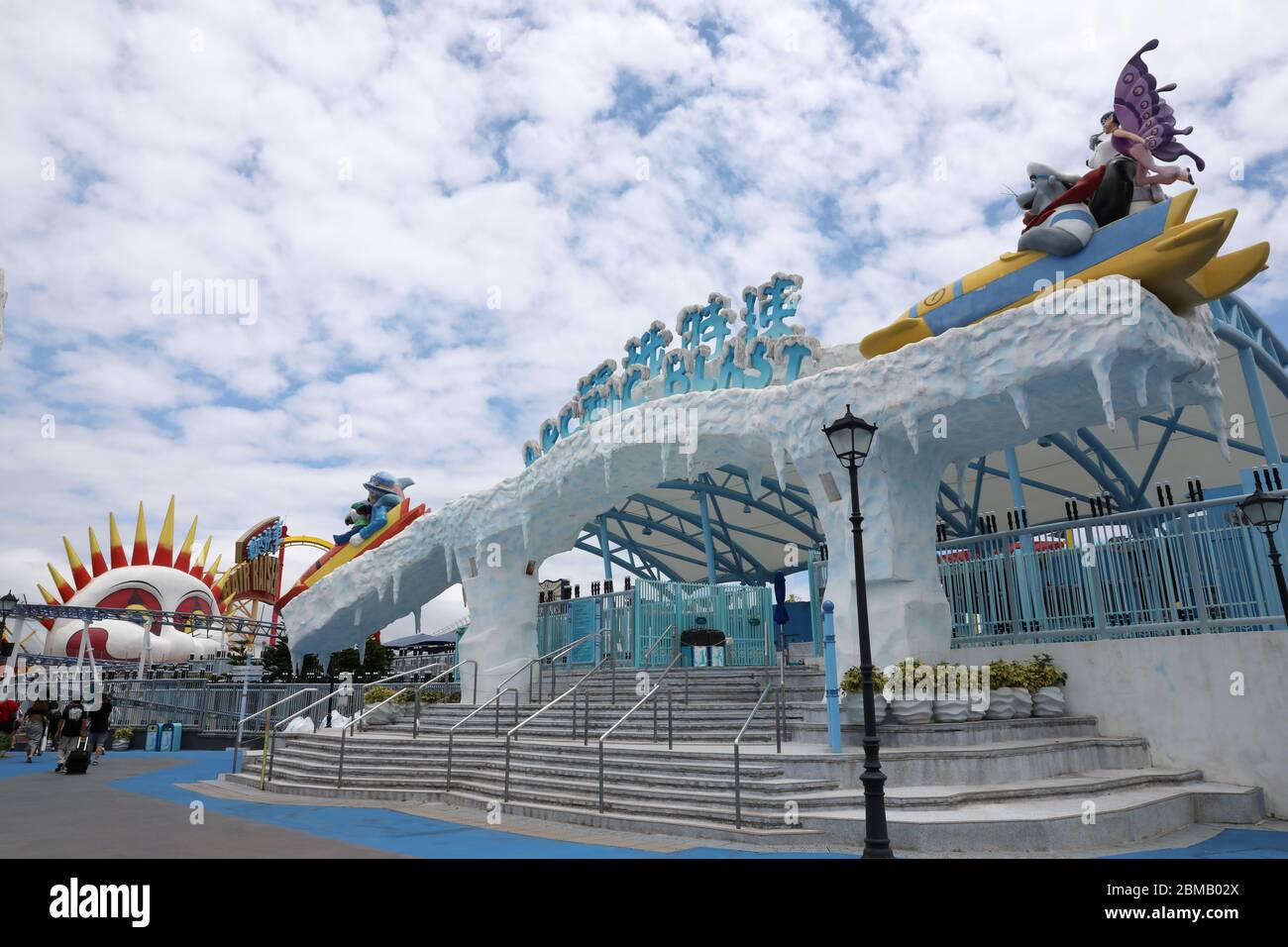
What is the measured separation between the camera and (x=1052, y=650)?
42.4 feet

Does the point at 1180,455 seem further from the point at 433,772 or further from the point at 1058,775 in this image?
the point at 433,772

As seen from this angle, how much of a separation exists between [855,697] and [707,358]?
9.65 metres

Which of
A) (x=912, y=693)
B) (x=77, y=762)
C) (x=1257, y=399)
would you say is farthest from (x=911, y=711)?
(x=77, y=762)

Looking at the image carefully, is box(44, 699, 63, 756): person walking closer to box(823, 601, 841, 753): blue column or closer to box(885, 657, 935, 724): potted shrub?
box(823, 601, 841, 753): blue column

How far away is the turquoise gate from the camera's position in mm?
19781

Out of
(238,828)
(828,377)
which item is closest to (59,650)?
(238,828)

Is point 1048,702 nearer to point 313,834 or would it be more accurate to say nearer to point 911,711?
point 911,711

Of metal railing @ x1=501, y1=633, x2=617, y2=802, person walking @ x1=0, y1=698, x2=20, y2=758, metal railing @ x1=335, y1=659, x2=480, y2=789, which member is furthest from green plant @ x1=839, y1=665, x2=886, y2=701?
person walking @ x1=0, y1=698, x2=20, y2=758

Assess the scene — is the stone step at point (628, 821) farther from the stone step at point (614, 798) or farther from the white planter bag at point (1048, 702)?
the white planter bag at point (1048, 702)

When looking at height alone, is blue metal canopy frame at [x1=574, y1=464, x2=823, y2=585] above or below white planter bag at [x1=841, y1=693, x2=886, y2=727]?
above

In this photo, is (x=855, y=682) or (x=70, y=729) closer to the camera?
(x=855, y=682)

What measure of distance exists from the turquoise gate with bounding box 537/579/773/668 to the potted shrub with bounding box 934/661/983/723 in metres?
7.47

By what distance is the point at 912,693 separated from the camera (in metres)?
11.5

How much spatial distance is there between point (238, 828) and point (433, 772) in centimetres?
375
